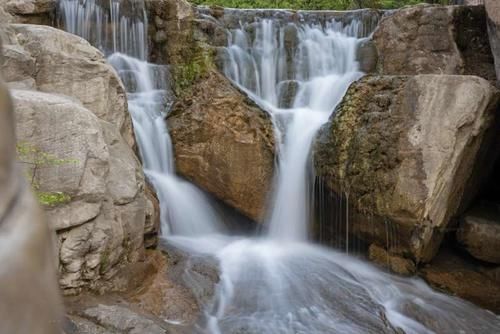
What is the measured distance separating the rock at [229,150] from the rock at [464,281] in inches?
114

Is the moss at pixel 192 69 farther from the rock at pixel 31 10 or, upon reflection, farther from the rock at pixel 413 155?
the rock at pixel 413 155

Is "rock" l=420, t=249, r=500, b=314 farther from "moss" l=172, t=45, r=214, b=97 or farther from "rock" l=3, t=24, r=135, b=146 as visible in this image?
"moss" l=172, t=45, r=214, b=97

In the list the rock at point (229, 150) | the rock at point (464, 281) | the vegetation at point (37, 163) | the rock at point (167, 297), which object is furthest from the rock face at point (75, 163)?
the rock at point (464, 281)

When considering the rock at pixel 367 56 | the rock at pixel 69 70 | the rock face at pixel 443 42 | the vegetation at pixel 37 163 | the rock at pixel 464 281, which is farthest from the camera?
the rock at pixel 367 56

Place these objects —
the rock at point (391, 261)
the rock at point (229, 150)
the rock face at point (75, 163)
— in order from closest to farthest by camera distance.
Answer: the rock face at point (75, 163), the rock at point (391, 261), the rock at point (229, 150)

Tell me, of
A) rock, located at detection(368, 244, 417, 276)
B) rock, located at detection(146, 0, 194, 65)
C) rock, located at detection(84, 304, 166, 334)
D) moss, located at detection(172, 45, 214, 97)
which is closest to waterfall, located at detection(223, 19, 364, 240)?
moss, located at detection(172, 45, 214, 97)

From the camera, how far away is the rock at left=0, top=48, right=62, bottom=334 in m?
0.88

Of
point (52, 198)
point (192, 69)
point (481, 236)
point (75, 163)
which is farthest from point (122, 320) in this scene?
point (192, 69)

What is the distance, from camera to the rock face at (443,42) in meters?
9.45

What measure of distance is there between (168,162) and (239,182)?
130 cm

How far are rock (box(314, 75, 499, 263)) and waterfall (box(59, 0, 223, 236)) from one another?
2458mm

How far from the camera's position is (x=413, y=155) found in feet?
22.3

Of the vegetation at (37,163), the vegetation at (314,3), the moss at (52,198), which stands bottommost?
the moss at (52,198)

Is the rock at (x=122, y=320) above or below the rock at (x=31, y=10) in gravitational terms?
below
